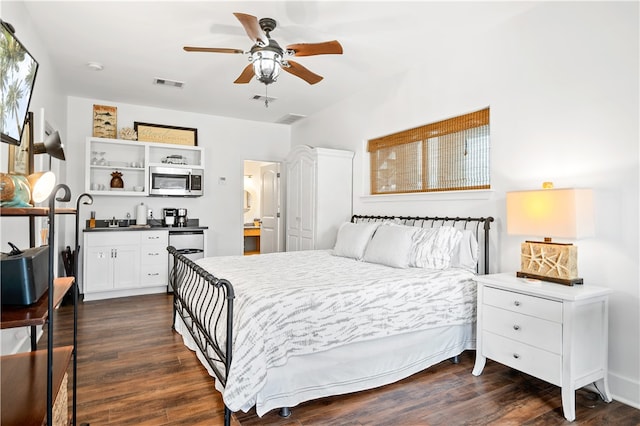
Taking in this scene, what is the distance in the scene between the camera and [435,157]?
388 centimetres

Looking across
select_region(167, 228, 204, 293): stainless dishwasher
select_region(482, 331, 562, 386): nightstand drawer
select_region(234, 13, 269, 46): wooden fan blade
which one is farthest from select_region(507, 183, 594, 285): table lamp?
select_region(167, 228, 204, 293): stainless dishwasher

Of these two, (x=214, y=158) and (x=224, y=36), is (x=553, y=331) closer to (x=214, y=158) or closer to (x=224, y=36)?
(x=224, y=36)

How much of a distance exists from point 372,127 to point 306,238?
5.70 feet

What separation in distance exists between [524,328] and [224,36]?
3.33 m

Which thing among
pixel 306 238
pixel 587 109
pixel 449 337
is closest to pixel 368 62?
pixel 587 109

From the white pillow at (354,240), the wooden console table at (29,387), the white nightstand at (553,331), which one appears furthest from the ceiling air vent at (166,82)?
the white nightstand at (553,331)

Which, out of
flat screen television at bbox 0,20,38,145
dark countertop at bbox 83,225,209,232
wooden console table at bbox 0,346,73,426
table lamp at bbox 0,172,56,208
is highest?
flat screen television at bbox 0,20,38,145

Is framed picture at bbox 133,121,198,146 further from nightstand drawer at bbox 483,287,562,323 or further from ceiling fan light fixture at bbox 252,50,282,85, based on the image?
nightstand drawer at bbox 483,287,562,323

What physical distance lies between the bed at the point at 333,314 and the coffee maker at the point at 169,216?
221 cm

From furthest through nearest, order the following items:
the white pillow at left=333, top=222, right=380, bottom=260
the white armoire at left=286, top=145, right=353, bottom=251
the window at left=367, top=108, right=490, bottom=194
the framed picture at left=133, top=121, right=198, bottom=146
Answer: the framed picture at left=133, top=121, right=198, bottom=146 < the white armoire at left=286, top=145, right=353, bottom=251 < the white pillow at left=333, top=222, right=380, bottom=260 < the window at left=367, top=108, right=490, bottom=194

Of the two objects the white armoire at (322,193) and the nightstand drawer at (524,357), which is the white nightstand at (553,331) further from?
the white armoire at (322,193)

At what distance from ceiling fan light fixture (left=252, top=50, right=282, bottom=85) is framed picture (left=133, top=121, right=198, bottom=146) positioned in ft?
11.4

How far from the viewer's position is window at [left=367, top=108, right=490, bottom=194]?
3.43 metres

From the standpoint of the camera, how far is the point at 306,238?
5164 millimetres
